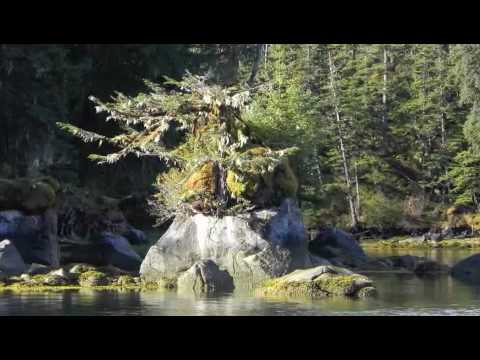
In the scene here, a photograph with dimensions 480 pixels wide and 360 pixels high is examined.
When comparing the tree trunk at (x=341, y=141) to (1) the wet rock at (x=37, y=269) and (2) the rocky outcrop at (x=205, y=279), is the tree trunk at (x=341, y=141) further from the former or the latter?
(2) the rocky outcrop at (x=205, y=279)

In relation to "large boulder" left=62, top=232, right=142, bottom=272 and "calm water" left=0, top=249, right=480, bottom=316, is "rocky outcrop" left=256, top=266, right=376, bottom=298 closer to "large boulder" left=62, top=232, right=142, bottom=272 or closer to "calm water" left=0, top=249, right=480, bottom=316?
"calm water" left=0, top=249, right=480, bottom=316

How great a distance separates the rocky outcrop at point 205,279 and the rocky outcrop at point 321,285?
131 cm

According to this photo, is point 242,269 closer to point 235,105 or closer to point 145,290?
point 145,290

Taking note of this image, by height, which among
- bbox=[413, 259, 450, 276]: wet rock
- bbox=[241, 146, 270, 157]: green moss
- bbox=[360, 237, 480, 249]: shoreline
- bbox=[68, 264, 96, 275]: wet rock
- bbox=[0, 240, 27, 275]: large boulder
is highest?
bbox=[241, 146, 270, 157]: green moss

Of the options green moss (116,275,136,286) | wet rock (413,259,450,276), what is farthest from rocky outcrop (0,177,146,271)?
wet rock (413,259,450,276)

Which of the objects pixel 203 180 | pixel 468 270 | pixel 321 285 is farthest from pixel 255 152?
pixel 468 270

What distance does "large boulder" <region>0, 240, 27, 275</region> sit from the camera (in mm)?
23078

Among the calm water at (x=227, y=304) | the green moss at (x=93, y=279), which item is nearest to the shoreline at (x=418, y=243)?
the green moss at (x=93, y=279)

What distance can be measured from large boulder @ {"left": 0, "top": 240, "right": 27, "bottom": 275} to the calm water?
8.66 feet

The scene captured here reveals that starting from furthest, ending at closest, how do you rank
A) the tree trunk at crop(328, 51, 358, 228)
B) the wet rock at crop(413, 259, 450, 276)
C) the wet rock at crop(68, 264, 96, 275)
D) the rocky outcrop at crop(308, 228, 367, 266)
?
the tree trunk at crop(328, 51, 358, 228), the rocky outcrop at crop(308, 228, 367, 266), the wet rock at crop(413, 259, 450, 276), the wet rock at crop(68, 264, 96, 275)

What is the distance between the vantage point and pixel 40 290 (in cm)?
2130

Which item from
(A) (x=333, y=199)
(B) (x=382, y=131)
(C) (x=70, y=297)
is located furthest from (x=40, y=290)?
(B) (x=382, y=131)
